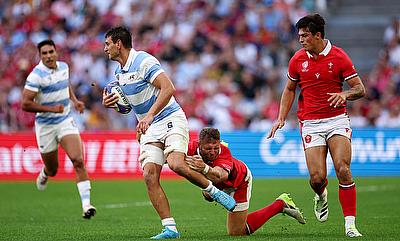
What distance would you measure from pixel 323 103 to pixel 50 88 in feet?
17.9

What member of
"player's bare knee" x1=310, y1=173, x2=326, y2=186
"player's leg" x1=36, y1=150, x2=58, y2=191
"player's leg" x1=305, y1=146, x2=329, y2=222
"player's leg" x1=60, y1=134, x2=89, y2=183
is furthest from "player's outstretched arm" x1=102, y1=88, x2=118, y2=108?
"player's leg" x1=36, y1=150, x2=58, y2=191

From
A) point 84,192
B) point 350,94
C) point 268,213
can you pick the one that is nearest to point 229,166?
point 268,213

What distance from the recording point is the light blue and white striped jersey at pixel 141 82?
446 inches

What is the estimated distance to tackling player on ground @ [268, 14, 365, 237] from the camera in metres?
11.4

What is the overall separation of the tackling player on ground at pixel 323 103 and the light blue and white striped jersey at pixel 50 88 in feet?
15.9

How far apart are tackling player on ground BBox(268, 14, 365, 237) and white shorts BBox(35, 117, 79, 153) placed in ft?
15.4

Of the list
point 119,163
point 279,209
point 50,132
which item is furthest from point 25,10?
point 279,209

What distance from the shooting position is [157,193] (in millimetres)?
11094

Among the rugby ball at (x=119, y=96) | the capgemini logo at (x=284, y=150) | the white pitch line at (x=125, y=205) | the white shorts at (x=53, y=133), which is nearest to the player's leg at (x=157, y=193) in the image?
the rugby ball at (x=119, y=96)

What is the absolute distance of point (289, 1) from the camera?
93.2 feet

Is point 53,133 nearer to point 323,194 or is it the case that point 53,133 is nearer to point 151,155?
point 151,155

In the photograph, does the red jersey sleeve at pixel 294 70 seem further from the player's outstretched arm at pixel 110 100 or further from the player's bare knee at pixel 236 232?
the player's outstretched arm at pixel 110 100

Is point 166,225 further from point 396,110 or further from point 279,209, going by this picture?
point 396,110

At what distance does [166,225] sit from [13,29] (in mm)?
21183
